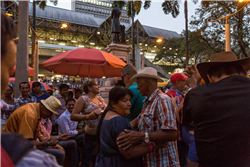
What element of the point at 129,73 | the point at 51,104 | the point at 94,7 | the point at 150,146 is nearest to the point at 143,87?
the point at 150,146

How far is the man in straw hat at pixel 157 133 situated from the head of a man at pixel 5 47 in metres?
1.27

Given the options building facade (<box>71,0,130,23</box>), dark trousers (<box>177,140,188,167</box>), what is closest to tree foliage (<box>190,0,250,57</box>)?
dark trousers (<box>177,140,188,167</box>)

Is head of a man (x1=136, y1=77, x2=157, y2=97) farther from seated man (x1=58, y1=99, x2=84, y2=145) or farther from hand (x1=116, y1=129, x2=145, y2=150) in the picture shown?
seated man (x1=58, y1=99, x2=84, y2=145)

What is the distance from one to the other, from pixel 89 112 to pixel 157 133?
87.5 inches

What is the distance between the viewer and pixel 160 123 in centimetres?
202

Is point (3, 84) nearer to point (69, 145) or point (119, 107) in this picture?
point (119, 107)

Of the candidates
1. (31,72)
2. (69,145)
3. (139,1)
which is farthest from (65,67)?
(139,1)

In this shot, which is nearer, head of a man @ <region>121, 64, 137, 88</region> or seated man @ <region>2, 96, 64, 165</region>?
seated man @ <region>2, 96, 64, 165</region>

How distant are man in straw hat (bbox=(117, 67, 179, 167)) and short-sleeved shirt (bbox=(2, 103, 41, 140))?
Result: 5.41 ft

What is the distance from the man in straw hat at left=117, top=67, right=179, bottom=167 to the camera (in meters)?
1.85

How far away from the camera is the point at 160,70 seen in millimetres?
37656

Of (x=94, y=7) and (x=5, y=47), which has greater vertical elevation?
Answer: (x=94, y=7)

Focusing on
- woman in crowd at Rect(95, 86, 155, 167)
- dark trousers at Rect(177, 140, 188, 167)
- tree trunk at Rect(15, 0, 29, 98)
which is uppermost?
tree trunk at Rect(15, 0, 29, 98)

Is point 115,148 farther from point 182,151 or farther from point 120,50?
point 120,50
